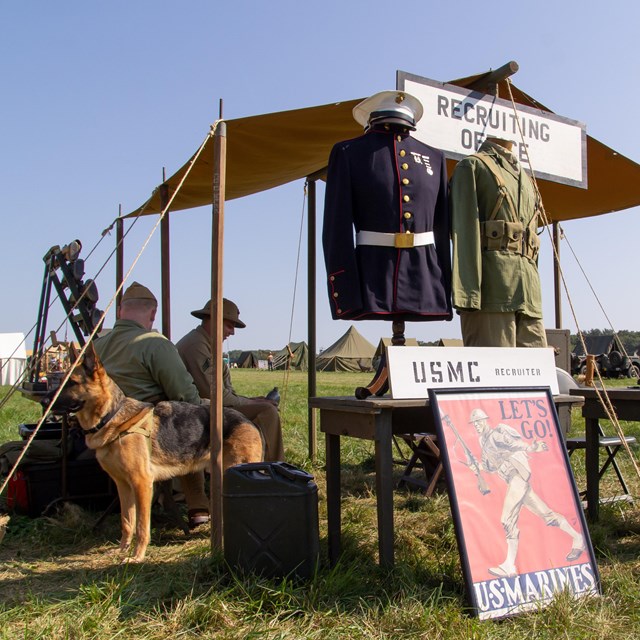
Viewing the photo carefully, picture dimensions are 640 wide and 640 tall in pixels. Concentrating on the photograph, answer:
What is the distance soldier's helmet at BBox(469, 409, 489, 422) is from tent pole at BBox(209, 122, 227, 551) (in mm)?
1273

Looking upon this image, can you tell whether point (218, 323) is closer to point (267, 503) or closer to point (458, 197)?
point (267, 503)

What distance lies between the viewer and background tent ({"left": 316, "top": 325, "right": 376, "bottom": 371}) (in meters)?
36.9

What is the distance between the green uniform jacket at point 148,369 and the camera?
428 cm

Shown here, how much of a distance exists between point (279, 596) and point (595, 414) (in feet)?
7.85

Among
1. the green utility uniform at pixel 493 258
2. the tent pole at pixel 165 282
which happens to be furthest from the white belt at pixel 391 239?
the tent pole at pixel 165 282

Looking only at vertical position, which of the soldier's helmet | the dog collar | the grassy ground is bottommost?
the grassy ground

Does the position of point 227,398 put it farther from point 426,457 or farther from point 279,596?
point 279,596

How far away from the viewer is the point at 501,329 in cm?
356

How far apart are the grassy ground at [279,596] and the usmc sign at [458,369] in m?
0.84

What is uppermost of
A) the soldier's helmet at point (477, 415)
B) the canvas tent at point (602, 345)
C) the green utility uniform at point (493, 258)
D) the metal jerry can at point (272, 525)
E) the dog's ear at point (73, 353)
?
the canvas tent at point (602, 345)

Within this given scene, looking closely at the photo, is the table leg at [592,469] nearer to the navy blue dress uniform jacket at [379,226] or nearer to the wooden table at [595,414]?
the wooden table at [595,414]

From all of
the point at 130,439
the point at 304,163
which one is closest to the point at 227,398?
the point at 130,439

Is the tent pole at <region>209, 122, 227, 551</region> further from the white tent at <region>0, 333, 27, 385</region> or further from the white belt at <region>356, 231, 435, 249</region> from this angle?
the white tent at <region>0, 333, 27, 385</region>

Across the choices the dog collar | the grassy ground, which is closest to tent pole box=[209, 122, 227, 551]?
the grassy ground
